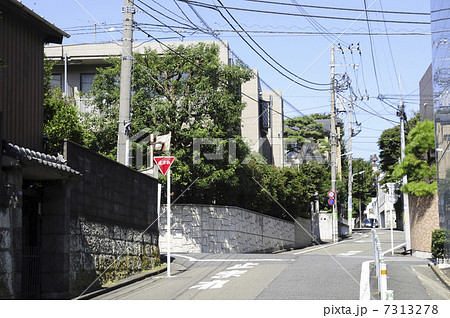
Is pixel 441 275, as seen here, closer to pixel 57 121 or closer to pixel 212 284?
pixel 212 284

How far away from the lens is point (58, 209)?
11.9 meters

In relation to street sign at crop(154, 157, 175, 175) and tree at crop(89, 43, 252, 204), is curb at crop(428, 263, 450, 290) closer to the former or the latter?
→ street sign at crop(154, 157, 175, 175)

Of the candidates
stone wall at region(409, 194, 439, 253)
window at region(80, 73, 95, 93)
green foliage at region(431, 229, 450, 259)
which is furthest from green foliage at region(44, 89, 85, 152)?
stone wall at region(409, 194, 439, 253)

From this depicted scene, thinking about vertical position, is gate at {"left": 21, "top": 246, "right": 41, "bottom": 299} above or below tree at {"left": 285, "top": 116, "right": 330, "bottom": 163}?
below

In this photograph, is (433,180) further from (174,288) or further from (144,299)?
(144,299)

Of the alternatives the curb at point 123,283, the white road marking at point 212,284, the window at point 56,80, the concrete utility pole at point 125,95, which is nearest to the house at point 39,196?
the curb at point 123,283

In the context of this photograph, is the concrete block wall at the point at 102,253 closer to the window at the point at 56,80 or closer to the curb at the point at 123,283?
the curb at the point at 123,283

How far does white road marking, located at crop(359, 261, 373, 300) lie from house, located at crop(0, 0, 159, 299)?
597cm

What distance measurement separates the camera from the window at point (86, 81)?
113 feet

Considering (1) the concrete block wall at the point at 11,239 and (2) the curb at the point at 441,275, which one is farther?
(2) the curb at the point at 441,275

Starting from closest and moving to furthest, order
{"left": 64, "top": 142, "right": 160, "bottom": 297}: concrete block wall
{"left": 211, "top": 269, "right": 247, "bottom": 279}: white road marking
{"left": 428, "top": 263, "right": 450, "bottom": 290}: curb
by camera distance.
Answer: {"left": 64, "top": 142, "right": 160, "bottom": 297}: concrete block wall < {"left": 428, "top": 263, "right": 450, "bottom": 290}: curb < {"left": 211, "top": 269, "right": 247, "bottom": 279}: white road marking

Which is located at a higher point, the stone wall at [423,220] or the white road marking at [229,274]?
the stone wall at [423,220]

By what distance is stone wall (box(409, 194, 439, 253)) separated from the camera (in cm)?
2456
